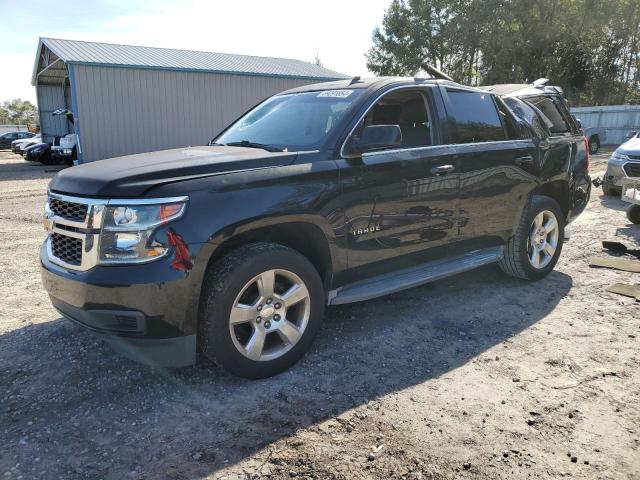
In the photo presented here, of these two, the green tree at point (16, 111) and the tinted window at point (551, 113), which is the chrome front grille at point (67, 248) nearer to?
the tinted window at point (551, 113)

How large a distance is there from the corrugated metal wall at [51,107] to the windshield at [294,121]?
27011 millimetres

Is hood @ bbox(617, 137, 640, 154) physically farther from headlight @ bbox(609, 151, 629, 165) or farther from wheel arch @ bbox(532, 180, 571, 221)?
wheel arch @ bbox(532, 180, 571, 221)

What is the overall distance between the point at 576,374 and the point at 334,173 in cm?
211

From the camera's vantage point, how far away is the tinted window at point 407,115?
4.26 m

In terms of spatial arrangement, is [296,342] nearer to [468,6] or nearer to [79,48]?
[79,48]

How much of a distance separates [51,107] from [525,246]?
3041 cm

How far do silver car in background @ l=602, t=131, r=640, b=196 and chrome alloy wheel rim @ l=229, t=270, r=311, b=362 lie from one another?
27.5 feet

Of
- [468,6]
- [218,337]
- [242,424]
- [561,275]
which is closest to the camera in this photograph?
[242,424]

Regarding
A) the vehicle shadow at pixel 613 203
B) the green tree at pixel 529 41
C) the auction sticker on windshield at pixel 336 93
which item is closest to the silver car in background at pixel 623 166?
the vehicle shadow at pixel 613 203

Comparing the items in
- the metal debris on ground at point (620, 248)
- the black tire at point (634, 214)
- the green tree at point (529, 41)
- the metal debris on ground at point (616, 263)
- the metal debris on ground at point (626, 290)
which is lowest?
the metal debris on ground at point (626, 290)

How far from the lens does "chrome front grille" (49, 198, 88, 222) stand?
307 cm

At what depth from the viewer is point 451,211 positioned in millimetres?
4359

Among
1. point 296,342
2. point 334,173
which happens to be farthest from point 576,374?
point 334,173

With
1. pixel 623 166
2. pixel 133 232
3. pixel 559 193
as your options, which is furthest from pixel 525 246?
pixel 623 166
